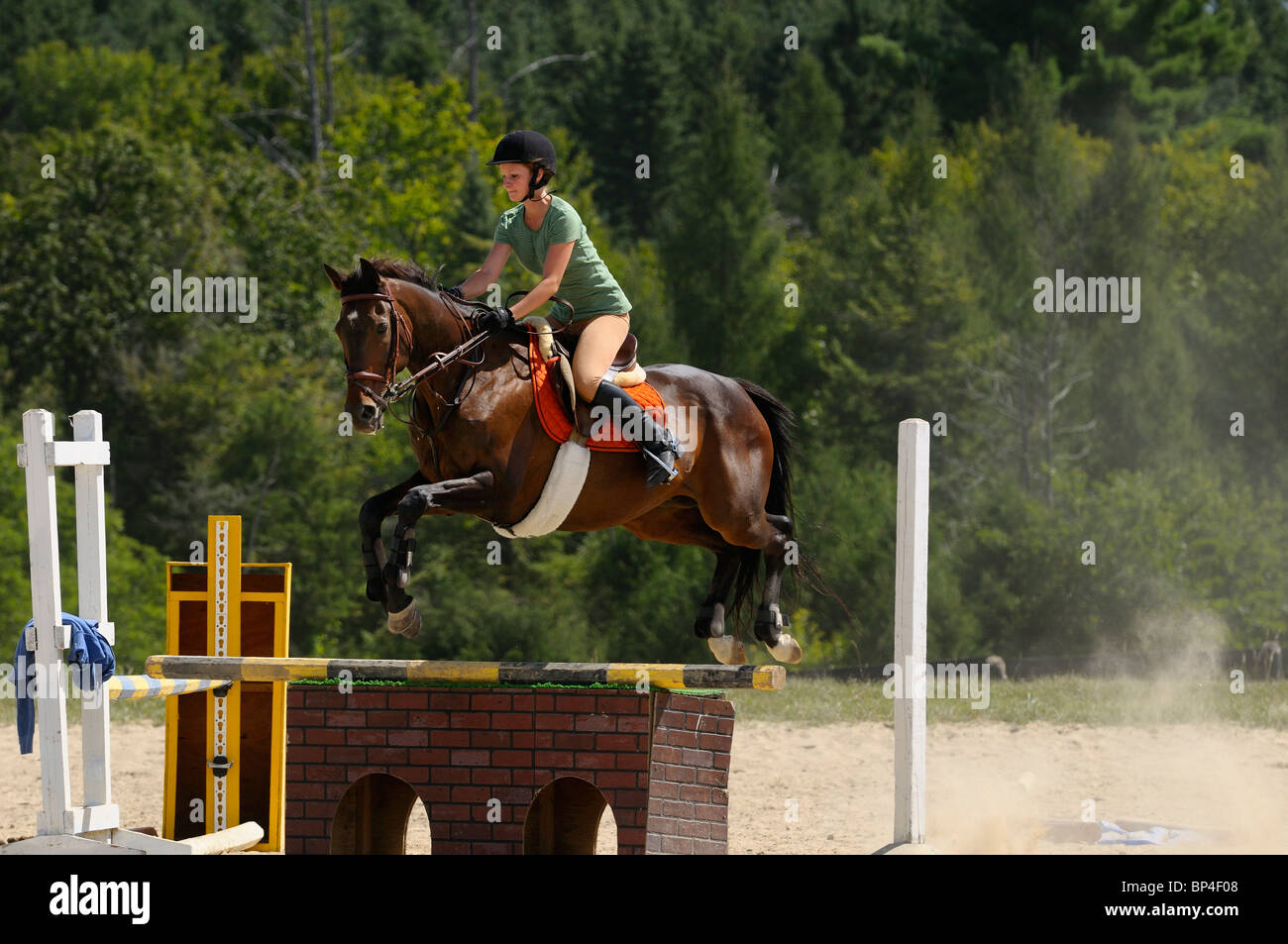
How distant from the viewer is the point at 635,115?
112ft

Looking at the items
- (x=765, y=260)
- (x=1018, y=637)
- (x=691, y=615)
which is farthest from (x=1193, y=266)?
(x=691, y=615)

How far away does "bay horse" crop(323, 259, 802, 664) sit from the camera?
5375mm

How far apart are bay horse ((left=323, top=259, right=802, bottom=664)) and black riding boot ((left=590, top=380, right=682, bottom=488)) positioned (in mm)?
89

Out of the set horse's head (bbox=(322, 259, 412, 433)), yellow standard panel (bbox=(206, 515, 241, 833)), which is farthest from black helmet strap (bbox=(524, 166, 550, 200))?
yellow standard panel (bbox=(206, 515, 241, 833))

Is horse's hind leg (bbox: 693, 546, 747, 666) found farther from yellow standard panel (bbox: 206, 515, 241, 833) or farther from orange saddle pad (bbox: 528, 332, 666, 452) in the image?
yellow standard panel (bbox: 206, 515, 241, 833)

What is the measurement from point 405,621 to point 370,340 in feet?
3.21

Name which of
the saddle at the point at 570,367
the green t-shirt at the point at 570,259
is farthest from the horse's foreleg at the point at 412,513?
the green t-shirt at the point at 570,259

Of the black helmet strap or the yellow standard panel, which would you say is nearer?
the black helmet strap

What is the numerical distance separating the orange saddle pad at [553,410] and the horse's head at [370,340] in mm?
533

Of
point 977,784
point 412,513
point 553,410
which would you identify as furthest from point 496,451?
point 977,784

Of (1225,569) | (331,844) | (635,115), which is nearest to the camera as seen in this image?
(331,844)

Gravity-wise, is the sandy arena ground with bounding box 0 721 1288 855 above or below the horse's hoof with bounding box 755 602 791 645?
below

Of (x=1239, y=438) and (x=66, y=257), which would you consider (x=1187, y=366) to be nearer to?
(x=1239, y=438)
